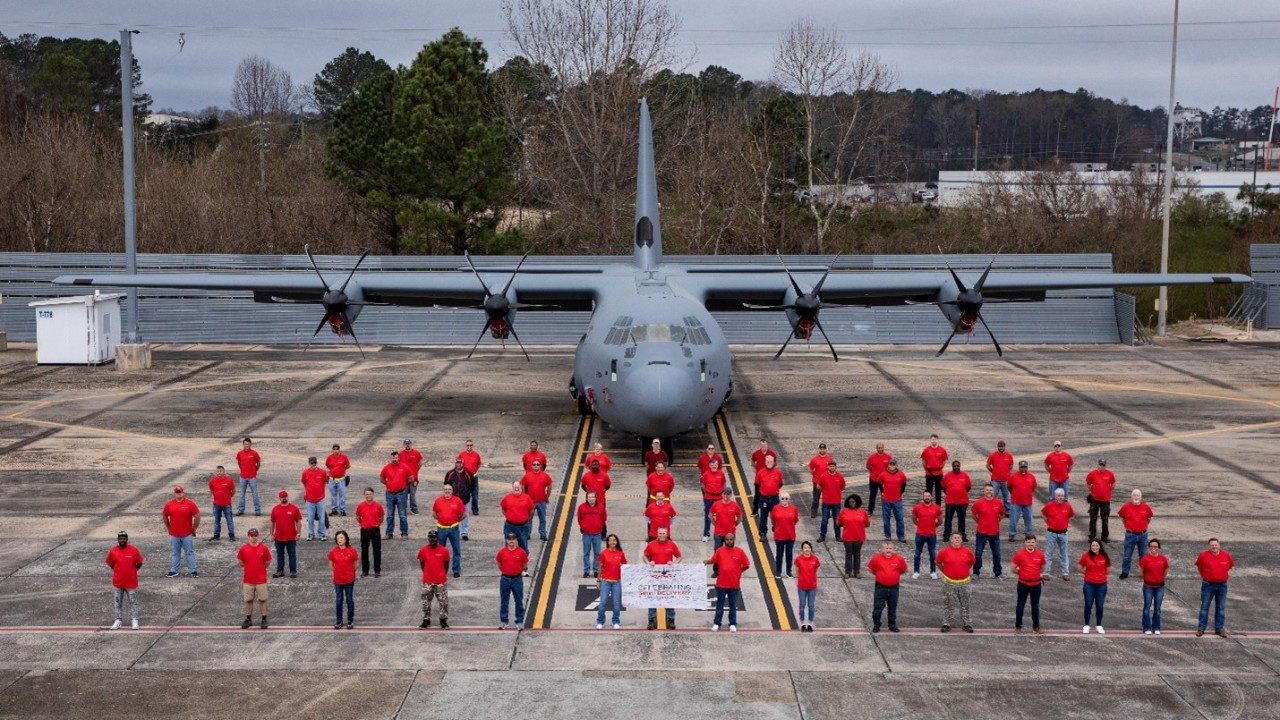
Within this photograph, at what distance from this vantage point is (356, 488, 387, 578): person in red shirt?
18141 millimetres

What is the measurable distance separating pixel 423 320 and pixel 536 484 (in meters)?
28.8

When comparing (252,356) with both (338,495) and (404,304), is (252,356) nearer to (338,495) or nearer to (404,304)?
(404,304)

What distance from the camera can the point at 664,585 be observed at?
53.5ft

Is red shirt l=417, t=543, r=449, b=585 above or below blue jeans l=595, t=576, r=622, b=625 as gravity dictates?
above

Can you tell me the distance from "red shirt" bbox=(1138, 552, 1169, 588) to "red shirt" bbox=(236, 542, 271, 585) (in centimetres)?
1145

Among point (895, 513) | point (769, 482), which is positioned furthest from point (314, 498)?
point (895, 513)

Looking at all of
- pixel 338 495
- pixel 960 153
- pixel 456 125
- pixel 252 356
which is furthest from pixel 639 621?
pixel 960 153

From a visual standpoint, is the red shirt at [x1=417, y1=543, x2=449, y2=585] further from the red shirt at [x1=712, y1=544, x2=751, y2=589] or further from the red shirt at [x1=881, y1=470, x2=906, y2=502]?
the red shirt at [x1=881, y1=470, x2=906, y2=502]

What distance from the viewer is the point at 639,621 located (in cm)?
1670

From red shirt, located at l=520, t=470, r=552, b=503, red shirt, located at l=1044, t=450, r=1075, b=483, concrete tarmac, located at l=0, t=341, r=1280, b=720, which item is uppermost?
red shirt, located at l=1044, t=450, r=1075, b=483

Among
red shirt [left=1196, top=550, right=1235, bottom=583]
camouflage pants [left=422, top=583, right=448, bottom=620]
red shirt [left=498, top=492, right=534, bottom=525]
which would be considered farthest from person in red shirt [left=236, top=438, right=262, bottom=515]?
red shirt [left=1196, top=550, right=1235, bottom=583]

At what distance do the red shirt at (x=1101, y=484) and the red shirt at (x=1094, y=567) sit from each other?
170 inches

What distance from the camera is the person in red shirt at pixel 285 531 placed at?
18.1 metres

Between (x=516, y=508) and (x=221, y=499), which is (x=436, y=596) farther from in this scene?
(x=221, y=499)
